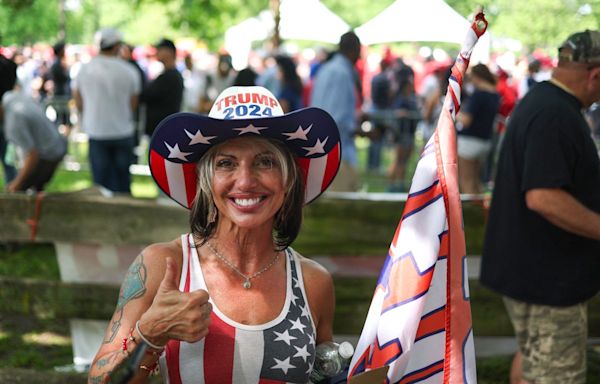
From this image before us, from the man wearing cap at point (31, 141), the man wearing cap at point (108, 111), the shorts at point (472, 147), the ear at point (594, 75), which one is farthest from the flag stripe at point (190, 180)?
the shorts at point (472, 147)

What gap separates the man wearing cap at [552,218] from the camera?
361 centimetres

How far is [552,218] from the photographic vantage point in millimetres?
3619

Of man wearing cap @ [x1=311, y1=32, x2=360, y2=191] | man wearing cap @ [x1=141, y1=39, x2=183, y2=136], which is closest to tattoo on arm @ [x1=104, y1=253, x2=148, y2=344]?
man wearing cap @ [x1=311, y1=32, x2=360, y2=191]

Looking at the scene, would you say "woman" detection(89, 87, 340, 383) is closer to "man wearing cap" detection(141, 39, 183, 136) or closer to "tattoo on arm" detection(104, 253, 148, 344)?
"tattoo on arm" detection(104, 253, 148, 344)

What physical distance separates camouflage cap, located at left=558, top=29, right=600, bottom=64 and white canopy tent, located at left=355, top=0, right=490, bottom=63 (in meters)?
6.73

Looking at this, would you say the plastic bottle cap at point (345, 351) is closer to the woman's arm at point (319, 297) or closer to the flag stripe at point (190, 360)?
A: the woman's arm at point (319, 297)

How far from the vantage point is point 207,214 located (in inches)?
99.4

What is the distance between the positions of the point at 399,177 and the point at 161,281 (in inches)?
420

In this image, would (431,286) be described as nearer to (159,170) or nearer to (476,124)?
(159,170)

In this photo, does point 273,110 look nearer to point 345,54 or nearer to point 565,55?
point 565,55

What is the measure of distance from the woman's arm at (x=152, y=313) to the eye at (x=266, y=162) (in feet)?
1.16

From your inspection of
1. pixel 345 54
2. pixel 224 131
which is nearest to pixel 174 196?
pixel 224 131

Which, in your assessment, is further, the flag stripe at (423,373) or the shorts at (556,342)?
the shorts at (556,342)

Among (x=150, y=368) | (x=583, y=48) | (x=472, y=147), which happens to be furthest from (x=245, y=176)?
(x=472, y=147)
